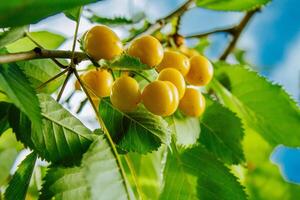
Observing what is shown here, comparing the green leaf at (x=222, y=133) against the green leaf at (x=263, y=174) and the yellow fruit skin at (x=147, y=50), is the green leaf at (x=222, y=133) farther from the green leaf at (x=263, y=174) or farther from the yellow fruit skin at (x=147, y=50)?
the green leaf at (x=263, y=174)

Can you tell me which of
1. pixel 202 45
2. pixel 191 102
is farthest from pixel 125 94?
pixel 202 45

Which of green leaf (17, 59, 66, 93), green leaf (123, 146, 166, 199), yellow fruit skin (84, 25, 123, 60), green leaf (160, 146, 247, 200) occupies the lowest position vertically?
green leaf (123, 146, 166, 199)

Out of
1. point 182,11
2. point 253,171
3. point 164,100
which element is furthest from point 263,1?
point 253,171

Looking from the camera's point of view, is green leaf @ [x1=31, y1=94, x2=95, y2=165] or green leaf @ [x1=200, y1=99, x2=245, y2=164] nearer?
green leaf @ [x1=31, y1=94, x2=95, y2=165]

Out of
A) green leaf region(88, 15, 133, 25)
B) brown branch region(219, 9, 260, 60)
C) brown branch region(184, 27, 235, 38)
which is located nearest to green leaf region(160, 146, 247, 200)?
green leaf region(88, 15, 133, 25)

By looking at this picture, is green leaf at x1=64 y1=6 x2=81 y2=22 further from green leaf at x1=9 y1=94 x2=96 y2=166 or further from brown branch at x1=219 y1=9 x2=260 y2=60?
brown branch at x1=219 y1=9 x2=260 y2=60

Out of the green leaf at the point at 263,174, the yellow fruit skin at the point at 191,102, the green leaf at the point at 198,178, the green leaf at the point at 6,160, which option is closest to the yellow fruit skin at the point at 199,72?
the yellow fruit skin at the point at 191,102

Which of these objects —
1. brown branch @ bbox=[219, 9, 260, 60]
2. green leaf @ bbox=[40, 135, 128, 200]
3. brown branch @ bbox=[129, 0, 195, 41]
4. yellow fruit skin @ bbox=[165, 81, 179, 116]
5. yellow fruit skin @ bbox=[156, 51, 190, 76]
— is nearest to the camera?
green leaf @ bbox=[40, 135, 128, 200]

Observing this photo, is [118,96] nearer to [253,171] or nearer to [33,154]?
[33,154]

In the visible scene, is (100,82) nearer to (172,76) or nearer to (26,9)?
(172,76)
